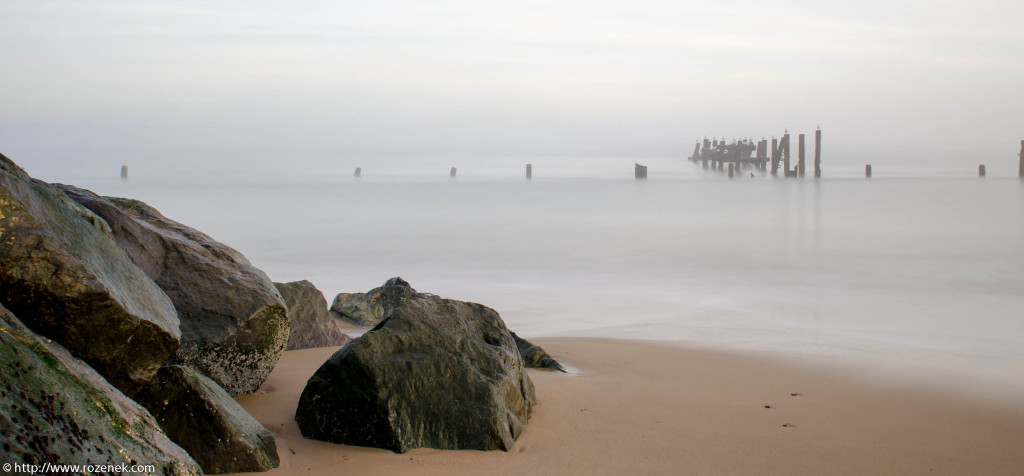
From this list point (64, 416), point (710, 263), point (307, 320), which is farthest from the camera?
point (710, 263)

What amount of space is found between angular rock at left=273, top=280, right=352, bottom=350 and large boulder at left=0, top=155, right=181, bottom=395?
7.09 ft

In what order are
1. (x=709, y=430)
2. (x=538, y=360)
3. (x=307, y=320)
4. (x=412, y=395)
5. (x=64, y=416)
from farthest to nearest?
(x=307, y=320) < (x=538, y=360) < (x=709, y=430) < (x=412, y=395) < (x=64, y=416)

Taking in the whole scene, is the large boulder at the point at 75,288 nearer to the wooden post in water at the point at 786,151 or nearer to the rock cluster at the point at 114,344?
the rock cluster at the point at 114,344

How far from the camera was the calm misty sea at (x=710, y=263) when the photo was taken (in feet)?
21.0

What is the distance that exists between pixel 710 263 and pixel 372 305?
7.86 m

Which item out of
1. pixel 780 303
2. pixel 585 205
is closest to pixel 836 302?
pixel 780 303

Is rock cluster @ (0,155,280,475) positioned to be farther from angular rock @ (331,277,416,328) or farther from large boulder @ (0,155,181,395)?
angular rock @ (331,277,416,328)

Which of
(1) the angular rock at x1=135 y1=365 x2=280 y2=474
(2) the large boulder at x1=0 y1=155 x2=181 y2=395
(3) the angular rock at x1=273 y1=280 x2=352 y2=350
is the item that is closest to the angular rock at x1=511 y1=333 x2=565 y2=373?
(3) the angular rock at x1=273 y1=280 x2=352 y2=350

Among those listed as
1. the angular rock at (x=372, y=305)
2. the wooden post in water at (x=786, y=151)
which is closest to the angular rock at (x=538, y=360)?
the angular rock at (x=372, y=305)

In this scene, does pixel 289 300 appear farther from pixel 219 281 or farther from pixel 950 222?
pixel 950 222

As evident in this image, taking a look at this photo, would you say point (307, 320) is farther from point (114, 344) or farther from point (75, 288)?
point (75, 288)

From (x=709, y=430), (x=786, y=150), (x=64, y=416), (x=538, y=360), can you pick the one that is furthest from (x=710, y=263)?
(x=786, y=150)

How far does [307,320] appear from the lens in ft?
16.0

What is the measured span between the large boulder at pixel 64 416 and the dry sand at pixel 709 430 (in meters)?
0.66
